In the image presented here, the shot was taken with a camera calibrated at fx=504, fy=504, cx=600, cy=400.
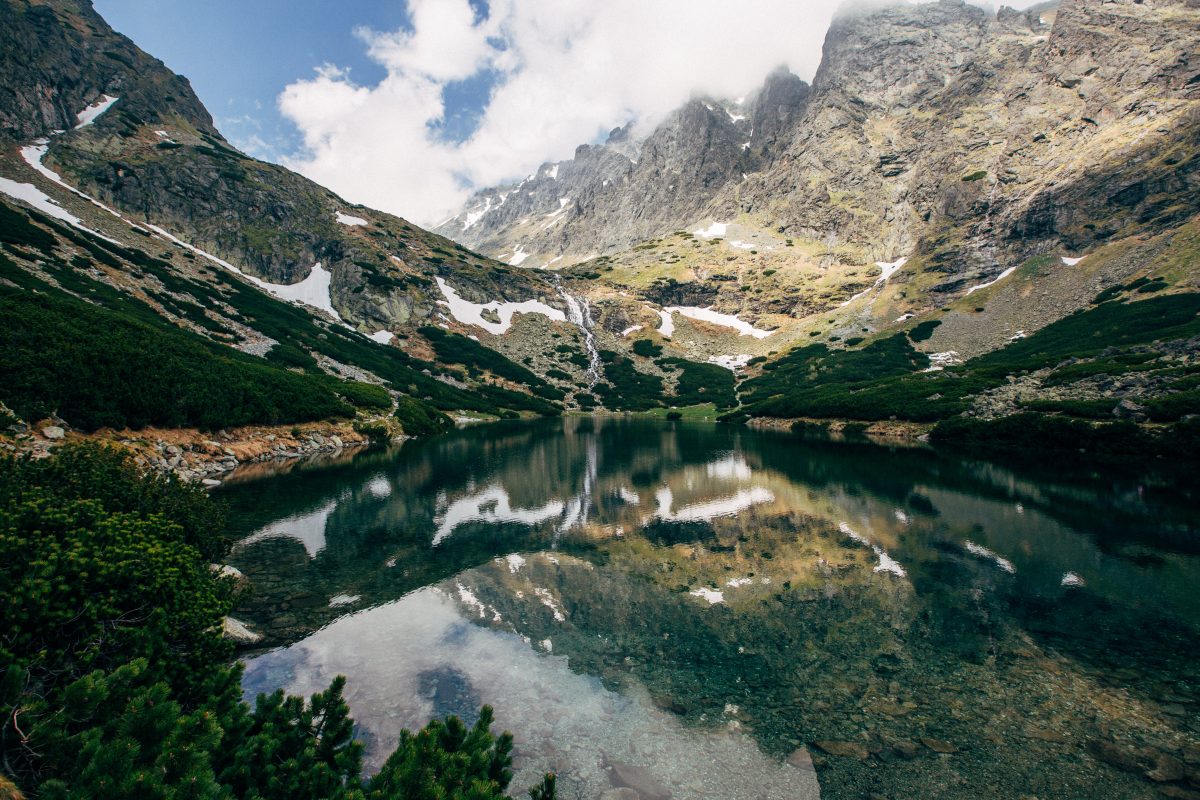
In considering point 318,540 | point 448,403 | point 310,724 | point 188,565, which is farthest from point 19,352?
point 448,403

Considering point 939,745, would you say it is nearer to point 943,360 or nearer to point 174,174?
point 943,360

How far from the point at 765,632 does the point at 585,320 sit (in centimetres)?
11456

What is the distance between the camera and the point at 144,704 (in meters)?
3.49

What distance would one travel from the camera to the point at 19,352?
21.2m

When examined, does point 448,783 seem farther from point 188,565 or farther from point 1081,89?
point 1081,89

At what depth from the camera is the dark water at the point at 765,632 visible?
6965 mm

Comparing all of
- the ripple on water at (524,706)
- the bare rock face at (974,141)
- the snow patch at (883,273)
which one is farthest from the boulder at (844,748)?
the snow patch at (883,273)

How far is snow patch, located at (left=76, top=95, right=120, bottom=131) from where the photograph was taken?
300 feet

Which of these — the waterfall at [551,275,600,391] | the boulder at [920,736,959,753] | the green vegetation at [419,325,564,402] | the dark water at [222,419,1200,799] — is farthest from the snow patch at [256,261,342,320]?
the boulder at [920,736,959,753]

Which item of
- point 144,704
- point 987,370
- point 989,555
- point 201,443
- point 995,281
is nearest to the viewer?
point 144,704

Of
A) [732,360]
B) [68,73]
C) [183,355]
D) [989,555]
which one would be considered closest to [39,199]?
[68,73]

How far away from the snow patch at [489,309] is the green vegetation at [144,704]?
104108mm

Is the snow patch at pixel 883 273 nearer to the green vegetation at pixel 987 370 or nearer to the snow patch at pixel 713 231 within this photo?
the green vegetation at pixel 987 370

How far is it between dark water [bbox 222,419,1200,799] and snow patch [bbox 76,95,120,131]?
117 metres
